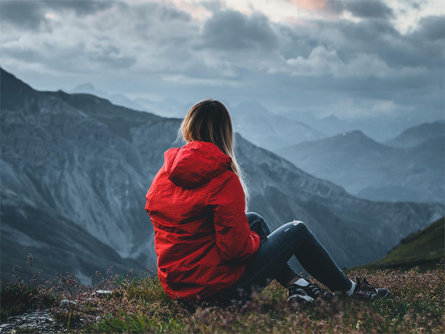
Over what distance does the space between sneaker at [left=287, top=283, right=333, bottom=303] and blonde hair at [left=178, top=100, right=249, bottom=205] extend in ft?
4.90

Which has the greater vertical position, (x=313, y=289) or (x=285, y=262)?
(x=285, y=262)

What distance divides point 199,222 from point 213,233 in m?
0.24

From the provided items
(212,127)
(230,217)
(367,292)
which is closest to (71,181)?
(212,127)

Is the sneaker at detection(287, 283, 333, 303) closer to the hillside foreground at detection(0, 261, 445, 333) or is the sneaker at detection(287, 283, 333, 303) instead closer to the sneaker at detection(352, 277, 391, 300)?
the hillside foreground at detection(0, 261, 445, 333)

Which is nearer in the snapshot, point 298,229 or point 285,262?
point 298,229

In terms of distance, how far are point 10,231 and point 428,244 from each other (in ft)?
380

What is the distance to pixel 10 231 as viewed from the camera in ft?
389

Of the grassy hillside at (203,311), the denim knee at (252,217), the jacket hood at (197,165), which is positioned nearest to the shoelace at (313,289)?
the grassy hillside at (203,311)

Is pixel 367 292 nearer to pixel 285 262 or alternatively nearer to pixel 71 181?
pixel 285 262

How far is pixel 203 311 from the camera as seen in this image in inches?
151

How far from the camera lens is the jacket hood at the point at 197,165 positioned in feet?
14.6

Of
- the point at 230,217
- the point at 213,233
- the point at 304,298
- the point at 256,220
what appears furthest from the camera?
the point at 256,220

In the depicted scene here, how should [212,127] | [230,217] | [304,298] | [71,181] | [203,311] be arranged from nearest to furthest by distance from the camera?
[203,311] → [230,217] → [212,127] → [304,298] → [71,181]

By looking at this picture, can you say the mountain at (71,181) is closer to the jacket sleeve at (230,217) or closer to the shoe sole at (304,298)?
the shoe sole at (304,298)
